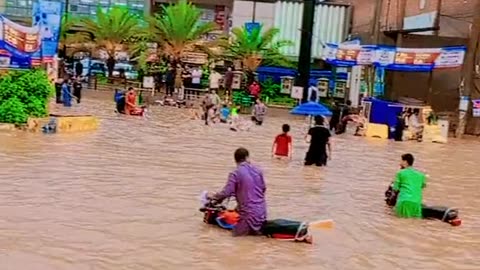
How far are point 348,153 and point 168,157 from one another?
22.4 ft

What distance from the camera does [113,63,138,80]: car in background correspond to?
5263 centimetres

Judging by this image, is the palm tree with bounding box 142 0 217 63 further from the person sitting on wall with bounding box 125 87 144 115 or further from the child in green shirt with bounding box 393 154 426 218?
the child in green shirt with bounding box 393 154 426 218

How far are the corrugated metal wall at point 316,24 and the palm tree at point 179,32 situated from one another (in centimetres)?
488

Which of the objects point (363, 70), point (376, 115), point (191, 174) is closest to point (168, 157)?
point (191, 174)

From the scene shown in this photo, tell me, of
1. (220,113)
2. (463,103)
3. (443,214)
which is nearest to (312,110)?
(443,214)

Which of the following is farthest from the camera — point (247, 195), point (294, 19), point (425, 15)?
point (294, 19)

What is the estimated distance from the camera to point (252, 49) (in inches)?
1877

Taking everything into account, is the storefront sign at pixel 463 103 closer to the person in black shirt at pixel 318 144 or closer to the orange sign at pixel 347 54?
the orange sign at pixel 347 54

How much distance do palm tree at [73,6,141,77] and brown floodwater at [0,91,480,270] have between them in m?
27.7

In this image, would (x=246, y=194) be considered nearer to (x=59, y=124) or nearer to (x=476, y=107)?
(x=59, y=124)

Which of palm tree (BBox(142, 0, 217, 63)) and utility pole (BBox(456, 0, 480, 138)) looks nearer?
utility pole (BBox(456, 0, 480, 138))

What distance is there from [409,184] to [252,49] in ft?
114

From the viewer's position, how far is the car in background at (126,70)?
52634mm

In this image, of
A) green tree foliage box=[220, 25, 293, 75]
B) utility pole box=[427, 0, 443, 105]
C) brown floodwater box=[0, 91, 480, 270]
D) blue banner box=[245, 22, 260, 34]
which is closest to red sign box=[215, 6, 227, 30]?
blue banner box=[245, 22, 260, 34]
